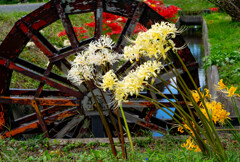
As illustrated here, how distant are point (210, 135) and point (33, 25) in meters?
3.64

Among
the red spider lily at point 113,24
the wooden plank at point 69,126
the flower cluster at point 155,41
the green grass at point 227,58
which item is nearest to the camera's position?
the flower cluster at point 155,41

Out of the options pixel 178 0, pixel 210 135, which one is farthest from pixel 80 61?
pixel 178 0

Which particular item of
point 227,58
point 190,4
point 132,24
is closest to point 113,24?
point 227,58

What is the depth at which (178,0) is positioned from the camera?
26234mm

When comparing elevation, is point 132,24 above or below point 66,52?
above

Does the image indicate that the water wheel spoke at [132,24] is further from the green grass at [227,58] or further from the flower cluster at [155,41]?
the flower cluster at [155,41]

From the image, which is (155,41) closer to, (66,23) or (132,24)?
(132,24)

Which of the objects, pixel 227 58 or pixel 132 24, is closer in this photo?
pixel 132 24

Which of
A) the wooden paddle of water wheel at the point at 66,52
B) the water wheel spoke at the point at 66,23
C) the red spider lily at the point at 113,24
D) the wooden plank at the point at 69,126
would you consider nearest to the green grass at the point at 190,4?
the red spider lily at the point at 113,24

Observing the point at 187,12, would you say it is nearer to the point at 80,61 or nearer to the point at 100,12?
the point at 100,12

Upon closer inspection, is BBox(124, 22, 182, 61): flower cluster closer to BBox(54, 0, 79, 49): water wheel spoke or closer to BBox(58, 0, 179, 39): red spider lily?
BBox(54, 0, 79, 49): water wheel spoke

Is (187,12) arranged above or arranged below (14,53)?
A: above

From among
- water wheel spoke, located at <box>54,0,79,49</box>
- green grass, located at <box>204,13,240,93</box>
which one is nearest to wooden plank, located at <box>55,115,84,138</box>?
water wheel spoke, located at <box>54,0,79,49</box>

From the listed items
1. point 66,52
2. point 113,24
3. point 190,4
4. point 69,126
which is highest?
point 190,4
